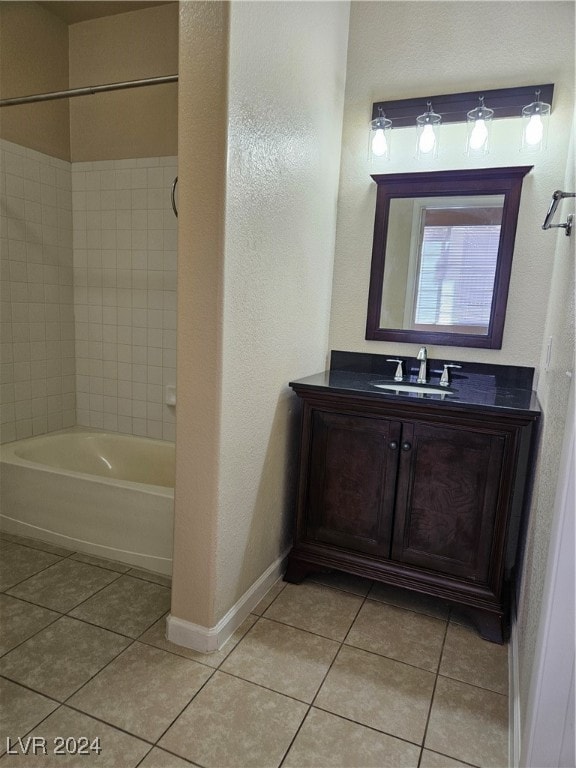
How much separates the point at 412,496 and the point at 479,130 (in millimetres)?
1594

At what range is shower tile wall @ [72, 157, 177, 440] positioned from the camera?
2715mm

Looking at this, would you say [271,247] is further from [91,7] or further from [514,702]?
[91,7]

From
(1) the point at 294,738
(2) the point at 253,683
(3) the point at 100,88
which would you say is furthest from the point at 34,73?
(1) the point at 294,738

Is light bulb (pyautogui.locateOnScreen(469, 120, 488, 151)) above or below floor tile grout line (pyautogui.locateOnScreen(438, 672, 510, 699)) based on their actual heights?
above

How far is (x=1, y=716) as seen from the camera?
52.7 inches

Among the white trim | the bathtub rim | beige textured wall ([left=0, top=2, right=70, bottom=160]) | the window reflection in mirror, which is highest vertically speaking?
beige textured wall ([left=0, top=2, right=70, bottom=160])

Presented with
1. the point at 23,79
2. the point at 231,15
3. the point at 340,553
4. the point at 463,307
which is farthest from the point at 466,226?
the point at 23,79

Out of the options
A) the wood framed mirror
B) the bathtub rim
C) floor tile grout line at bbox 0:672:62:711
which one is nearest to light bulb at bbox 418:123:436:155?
the wood framed mirror

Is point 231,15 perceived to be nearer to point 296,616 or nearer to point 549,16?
point 549,16

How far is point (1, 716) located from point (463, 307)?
2.25 meters

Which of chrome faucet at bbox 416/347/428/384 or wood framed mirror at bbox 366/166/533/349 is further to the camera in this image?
chrome faucet at bbox 416/347/428/384

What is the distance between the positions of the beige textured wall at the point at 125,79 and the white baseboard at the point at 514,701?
2759 mm

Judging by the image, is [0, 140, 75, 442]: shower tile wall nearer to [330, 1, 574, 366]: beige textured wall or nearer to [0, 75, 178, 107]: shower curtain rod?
[0, 75, 178, 107]: shower curtain rod

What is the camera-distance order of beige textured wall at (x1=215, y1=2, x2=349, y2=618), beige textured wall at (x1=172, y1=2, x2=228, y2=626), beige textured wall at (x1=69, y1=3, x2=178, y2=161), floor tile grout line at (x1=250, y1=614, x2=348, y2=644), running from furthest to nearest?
beige textured wall at (x1=69, y1=3, x2=178, y2=161)
floor tile grout line at (x1=250, y1=614, x2=348, y2=644)
beige textured wall at (x1=215, y1=2, x2=349, y2=618)
beige textured wall at (x1=172, y1=2, x2=228, y2=626)
